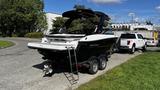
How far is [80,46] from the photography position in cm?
1067

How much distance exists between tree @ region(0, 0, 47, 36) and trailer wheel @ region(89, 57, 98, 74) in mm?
44475

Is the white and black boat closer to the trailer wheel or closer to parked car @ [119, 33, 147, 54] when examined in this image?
the trailer wheel

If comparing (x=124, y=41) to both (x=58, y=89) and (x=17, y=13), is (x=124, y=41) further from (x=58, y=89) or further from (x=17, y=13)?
(x=17, y=13)

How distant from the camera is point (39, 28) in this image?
59.9m

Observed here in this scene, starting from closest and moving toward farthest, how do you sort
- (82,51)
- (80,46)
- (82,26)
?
(80,46) < (82,51) < (82,26)

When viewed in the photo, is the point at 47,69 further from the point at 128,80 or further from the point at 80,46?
the point at 128,80

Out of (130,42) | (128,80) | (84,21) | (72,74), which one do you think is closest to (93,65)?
(72,74)

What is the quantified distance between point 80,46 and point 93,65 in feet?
4.42

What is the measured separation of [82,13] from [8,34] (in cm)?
5082

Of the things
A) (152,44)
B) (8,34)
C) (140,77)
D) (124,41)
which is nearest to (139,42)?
(124,41)

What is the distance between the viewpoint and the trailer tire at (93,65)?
11398 mm

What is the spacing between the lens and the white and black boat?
10.6 metres

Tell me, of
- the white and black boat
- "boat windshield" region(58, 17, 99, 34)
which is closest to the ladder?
the white and black boat

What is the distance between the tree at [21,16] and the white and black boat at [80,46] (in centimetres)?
4358
